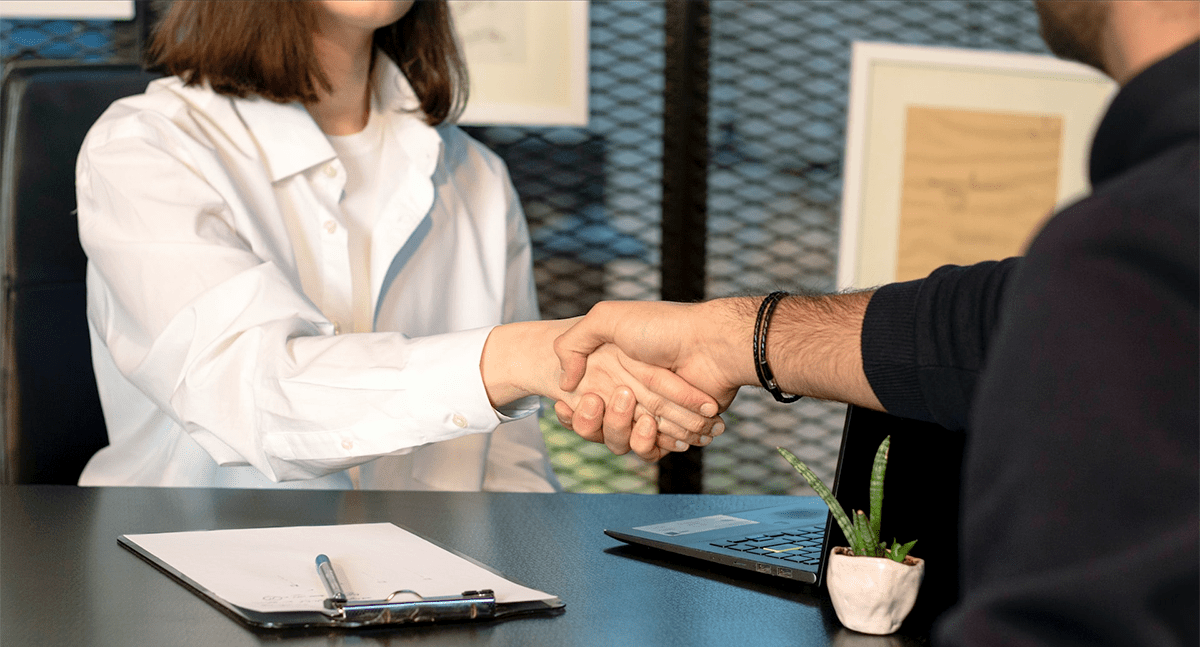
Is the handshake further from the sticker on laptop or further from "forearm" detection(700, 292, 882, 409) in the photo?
the sticker on laptop

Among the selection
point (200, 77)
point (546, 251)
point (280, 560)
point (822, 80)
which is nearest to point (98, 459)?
point (200, 77)

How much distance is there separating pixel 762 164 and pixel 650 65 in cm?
27

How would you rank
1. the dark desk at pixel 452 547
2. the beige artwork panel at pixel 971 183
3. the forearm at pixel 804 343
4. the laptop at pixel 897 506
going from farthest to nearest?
the beige artwork panel at pixel 971 183, the forearm at pixel 804 343, the laptop at pixel 897 506, the dark desk at pixel 452 547

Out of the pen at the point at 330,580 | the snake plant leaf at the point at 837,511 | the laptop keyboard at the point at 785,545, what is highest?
the snake plant leaf at the point at 837,511

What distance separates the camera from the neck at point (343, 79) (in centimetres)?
141

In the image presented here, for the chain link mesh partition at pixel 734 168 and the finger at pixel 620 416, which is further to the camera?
the chain link mesh partition at pixel 734 168

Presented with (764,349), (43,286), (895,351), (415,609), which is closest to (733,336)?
(764,349)

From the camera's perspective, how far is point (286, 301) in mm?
1072

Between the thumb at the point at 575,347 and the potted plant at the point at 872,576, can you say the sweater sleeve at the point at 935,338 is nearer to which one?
the potted plant at the point at 872,576

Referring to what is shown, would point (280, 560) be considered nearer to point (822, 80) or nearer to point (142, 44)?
point (142, 44)

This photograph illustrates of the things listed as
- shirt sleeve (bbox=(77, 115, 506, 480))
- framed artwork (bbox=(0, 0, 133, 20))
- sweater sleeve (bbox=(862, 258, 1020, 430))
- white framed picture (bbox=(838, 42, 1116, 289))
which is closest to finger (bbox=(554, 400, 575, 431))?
shirt sleeve (bbox=(77, 115, 506, 480))

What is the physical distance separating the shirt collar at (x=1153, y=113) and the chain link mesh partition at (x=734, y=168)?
1.45 meters

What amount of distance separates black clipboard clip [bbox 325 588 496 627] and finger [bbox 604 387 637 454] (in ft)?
1.64

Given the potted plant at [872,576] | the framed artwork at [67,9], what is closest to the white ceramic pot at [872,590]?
the potted plant at [872,576]
